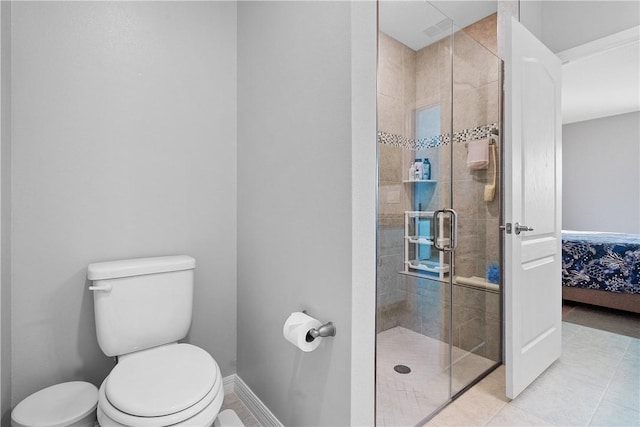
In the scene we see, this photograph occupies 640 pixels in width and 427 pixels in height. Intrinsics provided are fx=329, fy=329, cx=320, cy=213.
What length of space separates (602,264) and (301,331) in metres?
3.48

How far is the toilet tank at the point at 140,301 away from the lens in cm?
136

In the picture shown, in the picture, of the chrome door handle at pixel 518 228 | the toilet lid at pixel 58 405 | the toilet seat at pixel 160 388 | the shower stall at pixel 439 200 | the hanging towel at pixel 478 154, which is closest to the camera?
the toilet seat at pixel 160 388

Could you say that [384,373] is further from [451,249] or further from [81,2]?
[81,2]

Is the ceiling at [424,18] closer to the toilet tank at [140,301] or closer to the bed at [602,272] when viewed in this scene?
the toilet tank at [140,301]

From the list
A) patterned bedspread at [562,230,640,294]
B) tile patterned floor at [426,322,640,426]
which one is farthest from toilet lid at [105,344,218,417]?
patterned bedspread at [562,230,640,294]

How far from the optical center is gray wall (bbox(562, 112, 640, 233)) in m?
5.44

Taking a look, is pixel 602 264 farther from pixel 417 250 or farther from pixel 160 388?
pixel 160 388

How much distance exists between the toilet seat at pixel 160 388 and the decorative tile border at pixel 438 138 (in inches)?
54.2

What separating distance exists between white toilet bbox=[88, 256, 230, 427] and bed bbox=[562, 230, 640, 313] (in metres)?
3.70

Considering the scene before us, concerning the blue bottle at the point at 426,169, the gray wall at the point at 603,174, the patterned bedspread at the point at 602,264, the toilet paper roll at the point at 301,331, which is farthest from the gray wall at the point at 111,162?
the gray wall at the point at 603,174

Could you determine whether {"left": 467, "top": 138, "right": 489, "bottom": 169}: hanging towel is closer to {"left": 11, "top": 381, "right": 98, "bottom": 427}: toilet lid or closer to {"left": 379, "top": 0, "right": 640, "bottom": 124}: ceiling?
{"left": 379, "top": 0, "right": 640, "bottom": 124}: ceiling

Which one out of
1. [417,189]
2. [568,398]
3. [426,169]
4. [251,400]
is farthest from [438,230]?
[251,400]

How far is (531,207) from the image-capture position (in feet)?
6.20

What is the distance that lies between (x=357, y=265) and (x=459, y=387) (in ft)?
4.16
